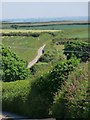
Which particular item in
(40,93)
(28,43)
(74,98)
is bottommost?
(40,93)

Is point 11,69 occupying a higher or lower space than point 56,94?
higher

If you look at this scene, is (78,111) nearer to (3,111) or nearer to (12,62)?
(3,111)

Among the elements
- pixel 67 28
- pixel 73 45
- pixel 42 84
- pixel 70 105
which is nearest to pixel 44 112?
pixel 42 84

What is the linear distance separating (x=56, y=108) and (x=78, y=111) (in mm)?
900

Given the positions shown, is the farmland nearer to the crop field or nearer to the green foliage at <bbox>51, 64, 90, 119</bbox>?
the green foliage at <bbox>51, 64, 90, 119</bbox>

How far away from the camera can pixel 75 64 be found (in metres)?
10.4

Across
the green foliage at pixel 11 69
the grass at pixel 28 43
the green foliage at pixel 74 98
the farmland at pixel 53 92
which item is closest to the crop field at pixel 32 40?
the grass at pixel 28 43

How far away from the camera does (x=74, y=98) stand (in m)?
9.21

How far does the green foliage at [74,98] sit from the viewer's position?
9.05 meters

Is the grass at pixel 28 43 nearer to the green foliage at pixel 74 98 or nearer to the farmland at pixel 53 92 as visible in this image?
the farmland at pixel 53 92

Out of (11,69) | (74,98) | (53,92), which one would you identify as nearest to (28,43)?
(11,69)

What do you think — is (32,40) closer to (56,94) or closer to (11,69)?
(11,69)

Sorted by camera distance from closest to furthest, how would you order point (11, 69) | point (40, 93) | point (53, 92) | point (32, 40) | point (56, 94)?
point (56, 94), point (53, 92), point (40, 93), point (11, 69), point (32, 40)

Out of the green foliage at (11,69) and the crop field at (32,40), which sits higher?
the crop field at (32,40)
